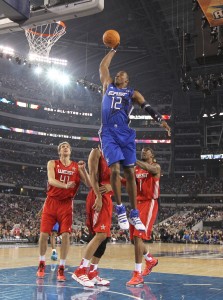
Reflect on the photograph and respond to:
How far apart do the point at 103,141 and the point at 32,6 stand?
217cm

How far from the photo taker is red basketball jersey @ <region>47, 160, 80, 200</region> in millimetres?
6406

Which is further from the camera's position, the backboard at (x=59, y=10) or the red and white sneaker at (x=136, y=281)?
the red and white sneaker at (x=136, y=281)

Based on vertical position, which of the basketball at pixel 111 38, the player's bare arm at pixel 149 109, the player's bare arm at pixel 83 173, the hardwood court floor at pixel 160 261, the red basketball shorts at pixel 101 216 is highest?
the basketball at pixel 111 38

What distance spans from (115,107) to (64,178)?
2.10 metres

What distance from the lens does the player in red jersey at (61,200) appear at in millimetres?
6293

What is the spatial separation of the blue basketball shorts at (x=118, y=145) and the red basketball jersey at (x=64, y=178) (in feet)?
5.77

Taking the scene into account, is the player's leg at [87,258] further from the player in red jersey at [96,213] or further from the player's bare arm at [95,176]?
the player's bare arm at [95,176]

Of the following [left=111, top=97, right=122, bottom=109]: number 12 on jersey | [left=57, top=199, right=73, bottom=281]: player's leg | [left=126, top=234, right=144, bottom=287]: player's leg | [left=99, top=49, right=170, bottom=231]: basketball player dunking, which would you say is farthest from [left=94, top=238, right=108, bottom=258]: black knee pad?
[left=111, top=97, right=122, bottom=109]: number 12 on jersey

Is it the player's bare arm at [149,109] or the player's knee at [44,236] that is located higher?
the player's bare arm at [149,109]

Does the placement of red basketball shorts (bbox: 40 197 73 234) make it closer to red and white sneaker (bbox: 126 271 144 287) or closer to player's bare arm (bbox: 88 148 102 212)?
player's bare arm (bbox: 88 148 102 212)

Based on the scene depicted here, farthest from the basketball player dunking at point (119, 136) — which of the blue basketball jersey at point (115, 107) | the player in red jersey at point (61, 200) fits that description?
the player in red jersey at point (61, 200)

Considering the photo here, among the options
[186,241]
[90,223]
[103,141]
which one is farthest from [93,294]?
[186,241]

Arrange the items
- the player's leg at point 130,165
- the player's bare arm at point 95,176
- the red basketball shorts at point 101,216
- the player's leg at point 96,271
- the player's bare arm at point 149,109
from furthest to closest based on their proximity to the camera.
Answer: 1. the player's leg at point 96,271
2. the red basketball shorts at point 101,216
3. the player's bare arm at point 95,176
4. the player's bare arm at point 149,109
5. the player's leg at point 130,165

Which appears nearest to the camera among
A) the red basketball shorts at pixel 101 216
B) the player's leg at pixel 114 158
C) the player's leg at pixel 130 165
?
the player's leg at pixel 114 158
